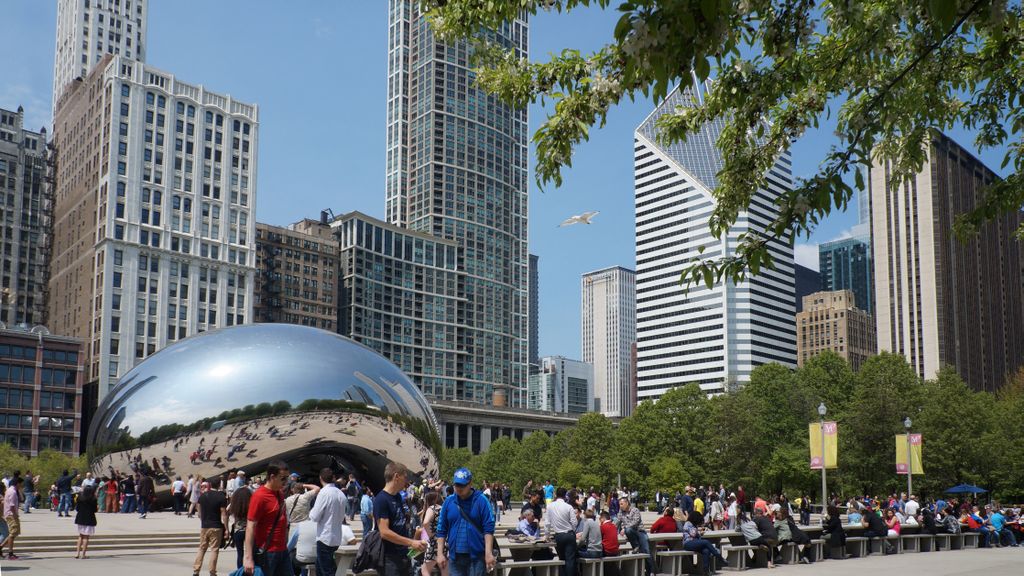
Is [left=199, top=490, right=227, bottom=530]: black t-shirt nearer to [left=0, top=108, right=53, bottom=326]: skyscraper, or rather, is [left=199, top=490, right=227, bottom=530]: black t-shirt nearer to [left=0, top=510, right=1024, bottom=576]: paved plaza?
[left=0, top=510, right=1024, bottom=576]: paved plaza

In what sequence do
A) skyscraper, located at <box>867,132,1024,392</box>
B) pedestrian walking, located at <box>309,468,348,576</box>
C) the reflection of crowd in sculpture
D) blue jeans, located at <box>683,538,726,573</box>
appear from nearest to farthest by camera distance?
pedestrian walking, located at <box>309,468,348,576</box> → blue jeans, located at <box>683,538,726,573</box> → the reflection of crowd in sculpture → skyscraper, located at <box>867,132,1024,392</box>

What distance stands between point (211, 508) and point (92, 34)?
471ft

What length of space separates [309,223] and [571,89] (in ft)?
498

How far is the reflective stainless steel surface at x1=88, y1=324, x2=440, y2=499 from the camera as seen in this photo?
28.3 meters

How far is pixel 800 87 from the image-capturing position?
9.98m

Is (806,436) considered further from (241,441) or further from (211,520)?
(211,520)

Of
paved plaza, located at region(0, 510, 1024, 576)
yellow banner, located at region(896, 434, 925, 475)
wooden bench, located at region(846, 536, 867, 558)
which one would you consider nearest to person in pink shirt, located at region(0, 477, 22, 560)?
paved plaza, located at region(0, 510, 1024, 576)

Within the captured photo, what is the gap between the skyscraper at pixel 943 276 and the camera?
161 metres

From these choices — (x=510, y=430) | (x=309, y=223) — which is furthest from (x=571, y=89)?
(x=309, y=223)

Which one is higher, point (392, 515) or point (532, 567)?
point (392, 515)

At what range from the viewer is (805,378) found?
2660 inches

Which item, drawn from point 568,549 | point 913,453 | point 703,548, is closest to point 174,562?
point 568,549

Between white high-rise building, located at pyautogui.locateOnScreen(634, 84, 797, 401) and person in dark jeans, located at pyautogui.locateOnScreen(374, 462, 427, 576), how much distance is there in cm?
16856

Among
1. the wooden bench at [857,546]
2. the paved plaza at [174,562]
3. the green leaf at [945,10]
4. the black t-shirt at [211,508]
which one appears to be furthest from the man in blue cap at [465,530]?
the wooden bench at [857,546]
